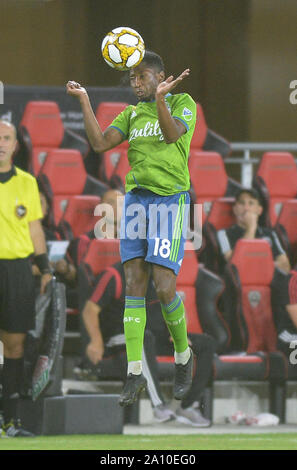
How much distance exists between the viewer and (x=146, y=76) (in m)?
5.15

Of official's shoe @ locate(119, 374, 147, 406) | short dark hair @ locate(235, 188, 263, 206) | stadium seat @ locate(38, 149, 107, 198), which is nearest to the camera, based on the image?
official's shoe @ locate(119, 374, 147, 406)

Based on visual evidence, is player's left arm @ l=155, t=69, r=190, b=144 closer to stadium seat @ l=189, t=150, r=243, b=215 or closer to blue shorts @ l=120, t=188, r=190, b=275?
blue shorts @ l=120, t=188, r=190, b=275

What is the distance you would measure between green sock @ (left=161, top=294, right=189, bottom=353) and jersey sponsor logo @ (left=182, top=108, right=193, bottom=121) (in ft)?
2.72

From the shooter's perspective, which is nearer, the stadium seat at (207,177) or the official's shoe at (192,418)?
the official's shoe at (192,418)

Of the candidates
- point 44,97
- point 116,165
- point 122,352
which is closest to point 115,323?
point 122,352

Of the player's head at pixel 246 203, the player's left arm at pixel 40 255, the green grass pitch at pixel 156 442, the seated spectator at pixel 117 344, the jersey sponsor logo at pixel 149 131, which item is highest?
the jersey sponsor logo at pixel 149 131

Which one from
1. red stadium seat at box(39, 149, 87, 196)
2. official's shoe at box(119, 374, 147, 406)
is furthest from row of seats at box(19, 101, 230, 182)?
official's shoe at box(119, 374, 147, 406)

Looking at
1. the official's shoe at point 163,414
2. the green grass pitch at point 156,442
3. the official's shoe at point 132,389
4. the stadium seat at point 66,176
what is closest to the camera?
the official's shoe at point 132,389

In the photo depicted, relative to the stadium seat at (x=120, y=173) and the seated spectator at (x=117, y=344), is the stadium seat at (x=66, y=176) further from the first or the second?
the seated spectator at (x=117, y=344)

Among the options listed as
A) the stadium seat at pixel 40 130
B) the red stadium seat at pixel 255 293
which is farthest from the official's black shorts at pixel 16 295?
the stadium seat at pixel 40 130

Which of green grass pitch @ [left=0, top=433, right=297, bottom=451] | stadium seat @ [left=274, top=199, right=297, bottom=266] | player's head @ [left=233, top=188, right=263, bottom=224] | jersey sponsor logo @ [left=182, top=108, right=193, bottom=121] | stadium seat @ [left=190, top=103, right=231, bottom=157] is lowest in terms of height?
green grass pitch @ [left=0, top=433, right=297, bottom=451]

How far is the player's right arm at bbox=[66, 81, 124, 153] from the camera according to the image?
5.07m

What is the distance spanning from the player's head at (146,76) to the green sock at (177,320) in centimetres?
97

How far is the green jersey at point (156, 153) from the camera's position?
205 inches
